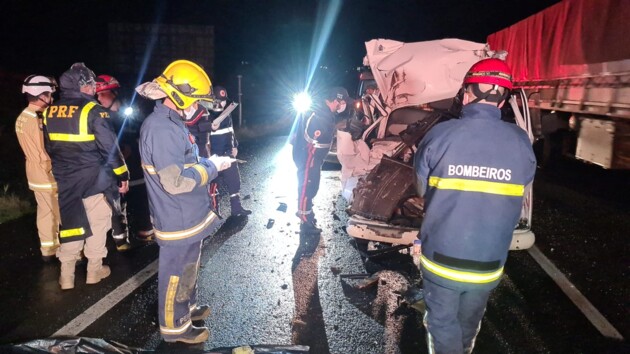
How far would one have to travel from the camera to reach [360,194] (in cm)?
454

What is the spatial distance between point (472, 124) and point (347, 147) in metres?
3.17

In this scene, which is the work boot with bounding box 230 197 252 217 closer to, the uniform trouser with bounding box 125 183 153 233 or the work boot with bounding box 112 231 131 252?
the uniform trouser with bounding box 125 183 153 233

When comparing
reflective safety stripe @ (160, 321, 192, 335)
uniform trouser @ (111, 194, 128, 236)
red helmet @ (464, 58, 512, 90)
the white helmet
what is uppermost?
red helmet @ (464, 58, 512, 90)

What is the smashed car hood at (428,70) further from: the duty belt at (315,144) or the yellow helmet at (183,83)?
the yellow helmet at (183,83)

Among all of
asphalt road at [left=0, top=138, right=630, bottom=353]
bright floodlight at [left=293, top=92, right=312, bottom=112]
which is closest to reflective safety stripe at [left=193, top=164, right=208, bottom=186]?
asphalt road at [left=0, top=138, right=630, bottom=353]

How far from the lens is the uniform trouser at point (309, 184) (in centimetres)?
559

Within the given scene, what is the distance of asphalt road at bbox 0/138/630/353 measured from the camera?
3.16 meters

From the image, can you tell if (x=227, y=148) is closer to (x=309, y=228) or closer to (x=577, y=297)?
(x=309, y=228)

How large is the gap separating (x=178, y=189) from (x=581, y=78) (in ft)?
23.2

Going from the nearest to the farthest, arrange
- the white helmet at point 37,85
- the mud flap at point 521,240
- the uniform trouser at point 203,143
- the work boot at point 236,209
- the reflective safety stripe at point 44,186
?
the white helmet at point 37,85, the mud flap at point 521,240, the reflective safety stripe at point 44,186, the uniform trouser at point 203,143, the work boot at point 236,209

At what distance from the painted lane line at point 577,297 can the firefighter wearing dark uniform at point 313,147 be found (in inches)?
107

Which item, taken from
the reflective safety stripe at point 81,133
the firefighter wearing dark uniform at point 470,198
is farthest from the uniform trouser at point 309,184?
the firefighter wearing dark uniform at point 470,198

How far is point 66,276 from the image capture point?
3.79 meters

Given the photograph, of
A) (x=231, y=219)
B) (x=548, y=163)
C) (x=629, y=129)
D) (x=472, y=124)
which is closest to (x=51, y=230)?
(x=231, y=219)
